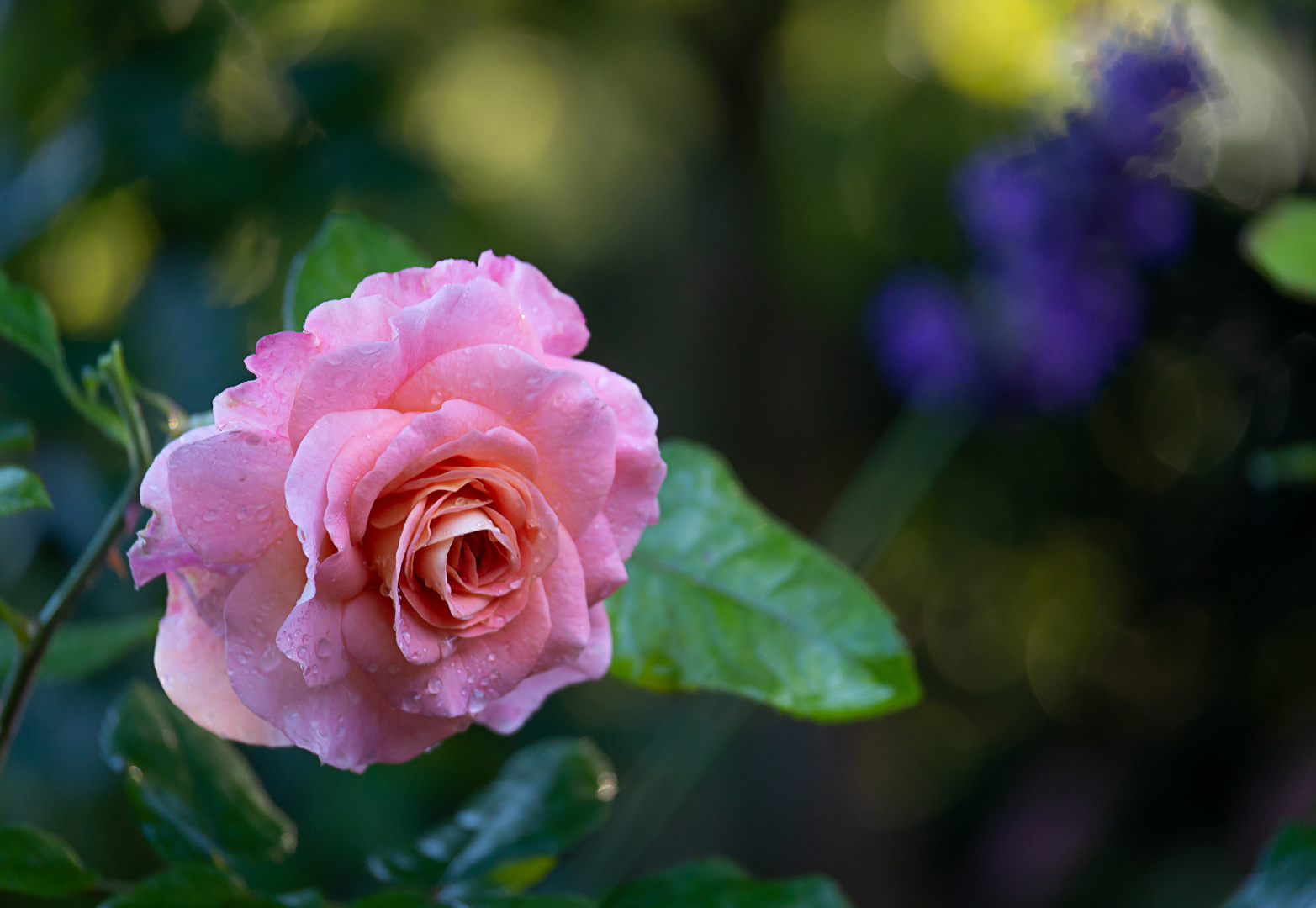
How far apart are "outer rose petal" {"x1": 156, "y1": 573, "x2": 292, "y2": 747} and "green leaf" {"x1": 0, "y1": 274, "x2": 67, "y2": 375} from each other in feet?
0.40

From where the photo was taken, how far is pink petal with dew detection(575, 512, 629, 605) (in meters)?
0.26

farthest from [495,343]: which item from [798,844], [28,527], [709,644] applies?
[798,844]

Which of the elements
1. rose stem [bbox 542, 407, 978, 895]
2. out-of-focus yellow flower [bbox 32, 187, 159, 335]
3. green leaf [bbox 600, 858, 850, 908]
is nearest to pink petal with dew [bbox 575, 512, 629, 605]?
green leaf [bbox 600, 858, 850, 908]

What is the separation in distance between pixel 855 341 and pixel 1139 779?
766 mm

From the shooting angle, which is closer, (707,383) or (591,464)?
(591,464)

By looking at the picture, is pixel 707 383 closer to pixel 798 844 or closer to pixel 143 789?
pixel 798 844

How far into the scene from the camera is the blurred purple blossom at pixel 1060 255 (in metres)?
0.82

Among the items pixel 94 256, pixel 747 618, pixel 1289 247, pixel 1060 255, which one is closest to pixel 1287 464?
pixel 1289 247

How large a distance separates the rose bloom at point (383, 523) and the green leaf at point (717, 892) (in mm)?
118

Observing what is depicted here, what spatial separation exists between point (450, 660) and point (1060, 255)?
0.81 meters

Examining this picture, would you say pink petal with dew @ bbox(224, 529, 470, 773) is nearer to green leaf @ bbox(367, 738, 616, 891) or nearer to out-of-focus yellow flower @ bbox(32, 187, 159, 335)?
green leaf @ bbox(367, 738, 616, 891)

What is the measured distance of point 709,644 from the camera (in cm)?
34

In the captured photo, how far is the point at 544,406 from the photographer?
24 centimetres

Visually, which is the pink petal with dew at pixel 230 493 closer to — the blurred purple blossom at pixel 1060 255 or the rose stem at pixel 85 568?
the rose stem at pixel 85 568
